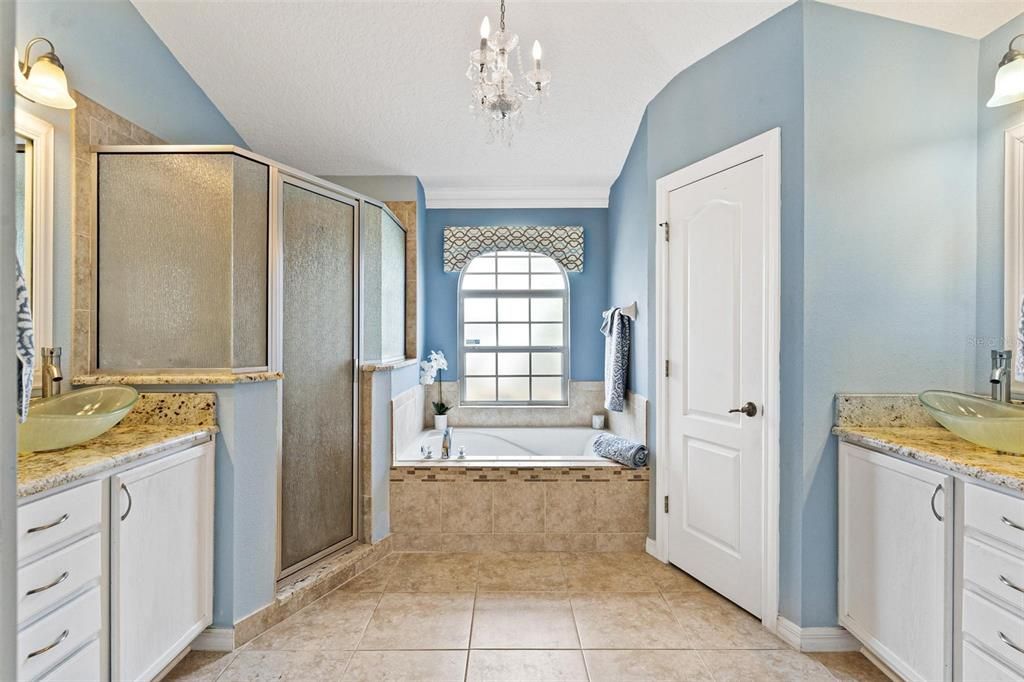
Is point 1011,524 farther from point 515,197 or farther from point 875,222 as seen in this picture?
point 515,197

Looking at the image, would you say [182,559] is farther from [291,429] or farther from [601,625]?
[601,625]

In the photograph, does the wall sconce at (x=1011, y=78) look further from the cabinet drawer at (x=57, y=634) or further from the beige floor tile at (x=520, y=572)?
the cabinet drawer at (x=57, y=634)

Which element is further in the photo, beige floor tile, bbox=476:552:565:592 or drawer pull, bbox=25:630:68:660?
beige floor tile, bbox=476:552:565:592

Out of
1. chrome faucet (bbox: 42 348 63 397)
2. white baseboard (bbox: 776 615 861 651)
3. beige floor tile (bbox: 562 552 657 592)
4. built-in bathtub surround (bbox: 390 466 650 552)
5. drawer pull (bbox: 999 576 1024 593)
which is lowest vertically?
beige floor tile (bbox: 562 552 657 592)

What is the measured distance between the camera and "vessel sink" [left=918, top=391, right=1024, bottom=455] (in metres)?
1.62

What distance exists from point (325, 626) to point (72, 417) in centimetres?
132

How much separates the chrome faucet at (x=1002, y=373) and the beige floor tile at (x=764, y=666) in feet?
4.03

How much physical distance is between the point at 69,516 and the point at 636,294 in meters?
2.95

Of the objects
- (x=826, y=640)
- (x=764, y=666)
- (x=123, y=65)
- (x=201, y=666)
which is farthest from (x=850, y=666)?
(x=123, y=65)

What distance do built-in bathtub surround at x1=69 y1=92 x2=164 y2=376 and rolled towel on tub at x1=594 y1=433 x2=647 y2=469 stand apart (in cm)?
255

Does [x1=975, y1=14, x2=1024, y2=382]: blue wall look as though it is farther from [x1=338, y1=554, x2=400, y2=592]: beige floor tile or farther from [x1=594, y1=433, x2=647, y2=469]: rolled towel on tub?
[x1=338, y1=554, x2=400, y2=592]: beige floor tile

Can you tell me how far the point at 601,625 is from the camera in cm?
227

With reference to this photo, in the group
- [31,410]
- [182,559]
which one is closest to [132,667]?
[182,559]

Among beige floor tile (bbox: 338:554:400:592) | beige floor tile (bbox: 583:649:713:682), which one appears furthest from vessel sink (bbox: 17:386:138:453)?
beige floor tile (bbox: 583:649:713:682)
